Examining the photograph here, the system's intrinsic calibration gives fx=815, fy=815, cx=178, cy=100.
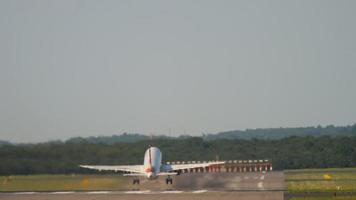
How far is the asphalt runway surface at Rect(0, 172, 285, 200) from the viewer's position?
2410 inches

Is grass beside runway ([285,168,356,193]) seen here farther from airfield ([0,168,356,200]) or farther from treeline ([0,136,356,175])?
treeline ([0,136,356,175])

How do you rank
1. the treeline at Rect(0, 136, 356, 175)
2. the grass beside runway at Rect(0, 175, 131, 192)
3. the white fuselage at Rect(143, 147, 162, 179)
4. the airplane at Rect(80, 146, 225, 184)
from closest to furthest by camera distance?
the grass beside runway at Rect(0, 175, 131, 192) < the airplane at Rect(80, 146, 225, 184) < the white fuselage at Rect(143, 147, 162, 179) < the treeline at Rect(0, 136, 356, 175)

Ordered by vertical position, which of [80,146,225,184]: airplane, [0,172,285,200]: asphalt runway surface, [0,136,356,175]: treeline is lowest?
[0,172,285,200]: asphalt runway surface

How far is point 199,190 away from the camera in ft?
226

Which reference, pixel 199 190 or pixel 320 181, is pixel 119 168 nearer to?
pixel 199 190

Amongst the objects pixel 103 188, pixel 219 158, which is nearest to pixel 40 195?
pixel 103 188

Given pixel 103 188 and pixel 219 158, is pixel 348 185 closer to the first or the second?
pixel 103 188

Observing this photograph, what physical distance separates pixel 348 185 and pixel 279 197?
37.6 feet

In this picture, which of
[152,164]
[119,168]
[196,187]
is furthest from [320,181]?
[119,168]

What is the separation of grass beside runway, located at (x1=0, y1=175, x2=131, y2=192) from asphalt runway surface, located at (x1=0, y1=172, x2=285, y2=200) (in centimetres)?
205

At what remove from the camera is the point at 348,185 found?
66.6 meters

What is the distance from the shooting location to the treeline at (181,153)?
9069 cm

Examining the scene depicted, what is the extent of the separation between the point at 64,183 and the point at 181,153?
28844 millimetres

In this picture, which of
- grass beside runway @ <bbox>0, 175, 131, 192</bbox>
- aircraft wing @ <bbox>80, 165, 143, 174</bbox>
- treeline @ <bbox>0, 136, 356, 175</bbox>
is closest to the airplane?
aircraft wing @ <bbox>80, 165, 143, 174</bbox>
